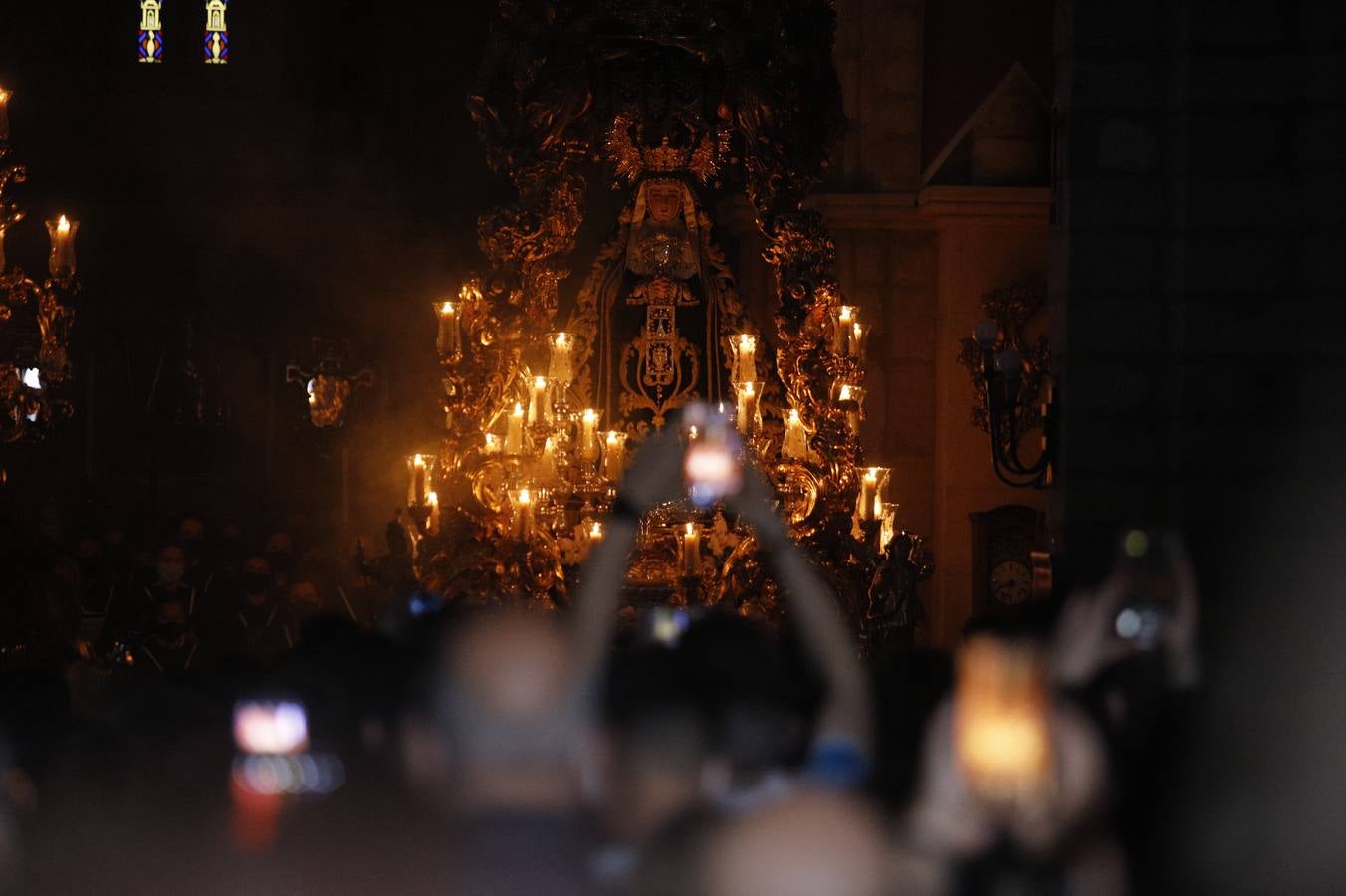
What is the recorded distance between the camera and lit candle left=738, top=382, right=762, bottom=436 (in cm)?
1029

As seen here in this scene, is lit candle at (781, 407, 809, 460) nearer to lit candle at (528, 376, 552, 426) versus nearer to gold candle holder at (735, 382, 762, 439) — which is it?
gold candle holder at (735, 382, 762, 439)

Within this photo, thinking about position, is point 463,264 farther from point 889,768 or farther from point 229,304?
point 889,768

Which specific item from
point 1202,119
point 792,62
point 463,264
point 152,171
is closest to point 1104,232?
point 1202,119

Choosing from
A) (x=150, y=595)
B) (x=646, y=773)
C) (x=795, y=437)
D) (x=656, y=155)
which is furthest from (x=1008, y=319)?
(x=646, y=773)

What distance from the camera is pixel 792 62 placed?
10.1 meters

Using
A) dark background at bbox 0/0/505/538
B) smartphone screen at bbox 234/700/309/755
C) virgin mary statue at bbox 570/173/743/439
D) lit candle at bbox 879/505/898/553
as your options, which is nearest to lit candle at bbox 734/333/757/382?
virgin mary statue at bbox 570/173/743/439

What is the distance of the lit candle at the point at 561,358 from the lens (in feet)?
36.0

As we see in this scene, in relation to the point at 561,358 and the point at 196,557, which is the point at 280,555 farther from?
the point at 561,358

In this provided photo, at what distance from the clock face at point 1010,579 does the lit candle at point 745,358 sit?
8.52 ft

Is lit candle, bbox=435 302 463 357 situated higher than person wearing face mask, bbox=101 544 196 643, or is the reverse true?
lit candle, bbox=435 302 463 357

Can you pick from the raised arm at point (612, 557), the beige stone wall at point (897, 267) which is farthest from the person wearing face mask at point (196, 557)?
the raised arm at point (612, 557)

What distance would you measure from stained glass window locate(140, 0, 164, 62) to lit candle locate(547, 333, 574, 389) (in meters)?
7.78

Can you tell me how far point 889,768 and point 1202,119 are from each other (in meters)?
4.09

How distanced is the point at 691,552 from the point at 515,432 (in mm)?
1548
